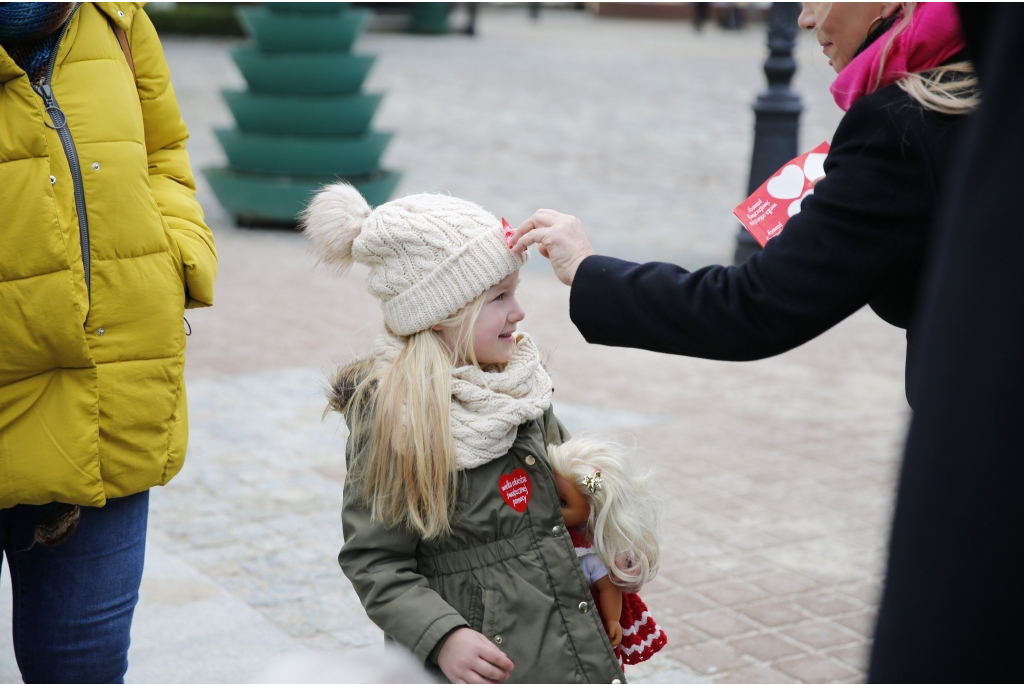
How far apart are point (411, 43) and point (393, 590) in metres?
28.3

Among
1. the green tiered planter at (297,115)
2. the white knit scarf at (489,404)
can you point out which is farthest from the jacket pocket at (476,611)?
the green tiered planter at (297,115)

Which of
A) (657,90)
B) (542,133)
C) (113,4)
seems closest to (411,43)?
(657,90)

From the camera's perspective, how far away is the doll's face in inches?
93.2

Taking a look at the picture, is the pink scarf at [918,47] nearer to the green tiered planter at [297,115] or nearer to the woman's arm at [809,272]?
the woman's arm at [809,272]

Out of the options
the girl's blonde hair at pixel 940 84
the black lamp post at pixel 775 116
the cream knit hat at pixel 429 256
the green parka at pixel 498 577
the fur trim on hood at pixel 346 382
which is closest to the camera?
the girl's blonde hair at pixel 940 84

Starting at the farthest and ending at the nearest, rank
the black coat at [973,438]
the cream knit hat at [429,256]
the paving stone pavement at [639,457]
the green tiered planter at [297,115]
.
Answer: the green tiered planter at [297,115]
the paving stone pavement at [639,457]
the cream knit hat at [429,256]
the black coat at [973,438]

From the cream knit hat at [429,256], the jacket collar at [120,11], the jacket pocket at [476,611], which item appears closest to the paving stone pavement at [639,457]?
the jacket pocket at [476,611]

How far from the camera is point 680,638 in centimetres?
367

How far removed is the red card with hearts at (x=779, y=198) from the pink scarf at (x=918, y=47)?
0.37 metres

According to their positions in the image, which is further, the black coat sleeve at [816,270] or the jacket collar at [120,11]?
the jacket collar at [120,11]

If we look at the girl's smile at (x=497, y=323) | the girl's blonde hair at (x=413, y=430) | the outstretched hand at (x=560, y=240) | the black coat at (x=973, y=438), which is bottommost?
the girl's blonde hair at (x=413, y=430)

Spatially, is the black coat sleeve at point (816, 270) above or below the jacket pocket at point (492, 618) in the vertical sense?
above

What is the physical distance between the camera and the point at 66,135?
2.20m

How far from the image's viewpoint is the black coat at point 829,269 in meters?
1.69
